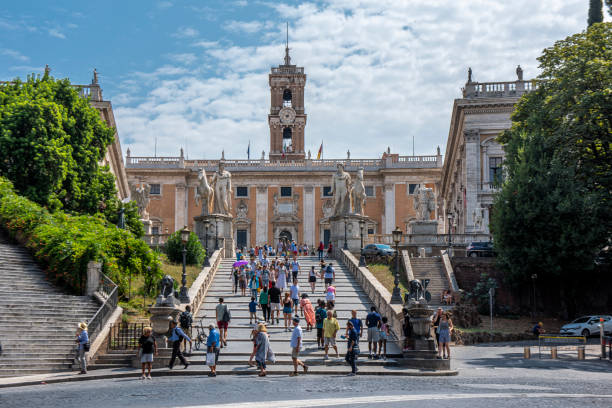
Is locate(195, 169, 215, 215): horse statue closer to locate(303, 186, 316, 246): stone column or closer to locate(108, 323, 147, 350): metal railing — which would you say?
locate(108, 323, 147, 350): metal railing

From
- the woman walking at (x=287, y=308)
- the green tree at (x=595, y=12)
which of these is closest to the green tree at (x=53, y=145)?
the woman walking at (x=287, y=308)

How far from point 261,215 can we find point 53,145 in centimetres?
4193

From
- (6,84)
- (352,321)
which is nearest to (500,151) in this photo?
(6,84)

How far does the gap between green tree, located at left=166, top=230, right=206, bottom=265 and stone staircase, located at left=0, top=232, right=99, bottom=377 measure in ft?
28.9

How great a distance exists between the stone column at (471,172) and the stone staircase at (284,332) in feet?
62.8

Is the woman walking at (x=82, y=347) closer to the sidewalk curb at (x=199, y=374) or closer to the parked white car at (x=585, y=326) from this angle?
the sidewalk curb at (x=199, y=374)

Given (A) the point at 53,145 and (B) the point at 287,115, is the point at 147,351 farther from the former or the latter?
(B) the point at 287,115

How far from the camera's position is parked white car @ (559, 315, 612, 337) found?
31.2 m

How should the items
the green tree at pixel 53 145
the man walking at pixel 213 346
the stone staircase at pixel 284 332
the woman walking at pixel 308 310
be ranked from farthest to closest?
the green tree at pixel 53 145
the woman walking at pixel 308 310
the stone staircase at pixel 284 332
the man walking at pixel 213 346

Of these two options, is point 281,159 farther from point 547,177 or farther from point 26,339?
point 26,339

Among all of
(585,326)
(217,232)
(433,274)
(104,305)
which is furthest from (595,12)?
(104,305)

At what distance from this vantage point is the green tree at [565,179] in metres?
32.8

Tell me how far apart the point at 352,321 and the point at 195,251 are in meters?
17.1

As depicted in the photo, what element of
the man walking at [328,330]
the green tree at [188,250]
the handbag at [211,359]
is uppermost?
the green tree at [188,250]
